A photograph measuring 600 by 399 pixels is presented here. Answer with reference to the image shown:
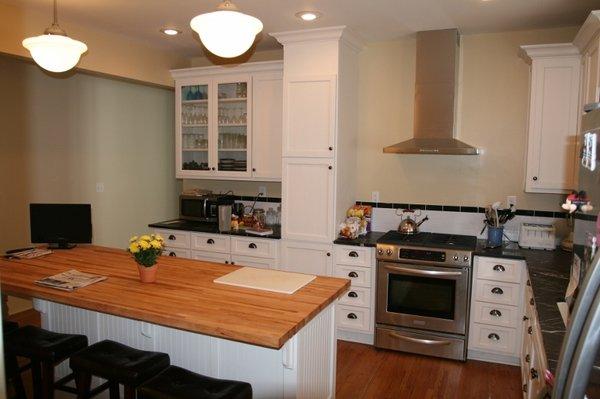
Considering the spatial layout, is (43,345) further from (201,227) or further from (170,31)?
(170,31)

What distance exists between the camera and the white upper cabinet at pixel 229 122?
14.9 ft

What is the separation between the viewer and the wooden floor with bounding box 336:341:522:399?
3.27m

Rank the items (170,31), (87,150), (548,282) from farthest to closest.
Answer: (87,150) < (170,31) < (548,282)

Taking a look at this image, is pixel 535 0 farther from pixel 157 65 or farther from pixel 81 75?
pixel 81 75

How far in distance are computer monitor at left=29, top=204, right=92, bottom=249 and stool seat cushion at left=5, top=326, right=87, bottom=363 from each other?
1023 millimetres

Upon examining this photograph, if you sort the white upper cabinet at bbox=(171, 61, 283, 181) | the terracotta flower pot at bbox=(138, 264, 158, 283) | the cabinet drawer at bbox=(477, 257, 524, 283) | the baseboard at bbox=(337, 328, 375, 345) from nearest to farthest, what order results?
the terracotta flower pot at bbox=(138, 264, 158, 283), the cabinet drawer at bbox=(477, 257, 524, 283), the baseboard at bbox=(337, 328, 375, 345), the white upper cabinet at bbox=(171, 61, 283, 181)

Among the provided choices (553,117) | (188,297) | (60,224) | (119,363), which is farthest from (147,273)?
(553,117)

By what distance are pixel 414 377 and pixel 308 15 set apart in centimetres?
280

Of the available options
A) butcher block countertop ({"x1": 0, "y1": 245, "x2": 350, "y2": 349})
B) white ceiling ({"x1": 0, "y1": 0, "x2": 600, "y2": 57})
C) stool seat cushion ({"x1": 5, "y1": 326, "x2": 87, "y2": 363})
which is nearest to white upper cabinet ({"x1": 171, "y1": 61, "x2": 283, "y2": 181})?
white ceiling ({"x1": 0, "y1": 0, "x2": 600, "y2": 57})

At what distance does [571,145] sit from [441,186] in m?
1.09

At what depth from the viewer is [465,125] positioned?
4.18m

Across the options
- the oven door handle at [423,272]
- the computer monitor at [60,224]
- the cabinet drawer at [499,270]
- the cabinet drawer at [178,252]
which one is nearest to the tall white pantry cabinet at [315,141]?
the oven door handle at [423,272]

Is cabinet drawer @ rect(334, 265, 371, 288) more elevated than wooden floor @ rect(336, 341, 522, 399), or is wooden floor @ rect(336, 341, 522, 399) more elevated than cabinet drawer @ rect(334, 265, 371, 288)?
cabinet drawer @ rect(334, 265, 371, 288)

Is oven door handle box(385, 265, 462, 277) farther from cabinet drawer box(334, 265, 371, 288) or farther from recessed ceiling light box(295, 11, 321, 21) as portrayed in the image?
recessed ceiling light box(295, 11, 321, 21)
